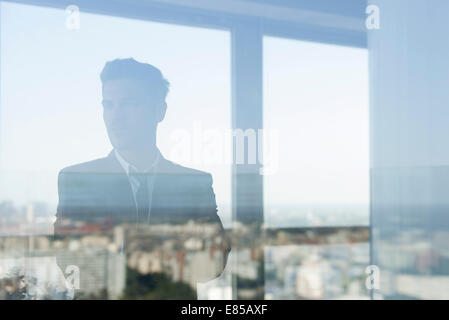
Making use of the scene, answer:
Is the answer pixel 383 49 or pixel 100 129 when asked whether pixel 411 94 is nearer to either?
pixel 383 49

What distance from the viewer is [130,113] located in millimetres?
1314

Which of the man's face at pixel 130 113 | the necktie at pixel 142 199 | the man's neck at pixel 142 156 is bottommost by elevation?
the necktie at pixel 142 199

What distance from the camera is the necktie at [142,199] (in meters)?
1.27

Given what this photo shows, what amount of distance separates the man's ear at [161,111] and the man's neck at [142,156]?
0.09 metres

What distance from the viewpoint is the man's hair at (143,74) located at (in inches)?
50.5

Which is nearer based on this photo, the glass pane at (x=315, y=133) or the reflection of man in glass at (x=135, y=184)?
the reflection of man in glass at (x=135, y=184)

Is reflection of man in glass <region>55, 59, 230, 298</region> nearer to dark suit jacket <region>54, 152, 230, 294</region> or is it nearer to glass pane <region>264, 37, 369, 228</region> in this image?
dark suit jacket <region>54, 152, 230, 294</region>

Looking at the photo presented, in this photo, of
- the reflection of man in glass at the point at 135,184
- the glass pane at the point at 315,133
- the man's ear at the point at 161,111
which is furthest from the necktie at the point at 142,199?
the glass pane at the point at 315,133

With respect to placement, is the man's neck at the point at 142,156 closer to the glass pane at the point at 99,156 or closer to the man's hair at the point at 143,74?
the glass pane at the point at 99,156

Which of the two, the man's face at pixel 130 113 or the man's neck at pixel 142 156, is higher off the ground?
the man's face at pixel 130 113

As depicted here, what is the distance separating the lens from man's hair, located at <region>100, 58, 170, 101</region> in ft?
4.21

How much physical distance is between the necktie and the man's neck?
0.03 metres

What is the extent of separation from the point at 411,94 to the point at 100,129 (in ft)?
3.45

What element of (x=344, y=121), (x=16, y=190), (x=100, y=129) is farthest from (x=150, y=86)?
(x=344, y=121)
